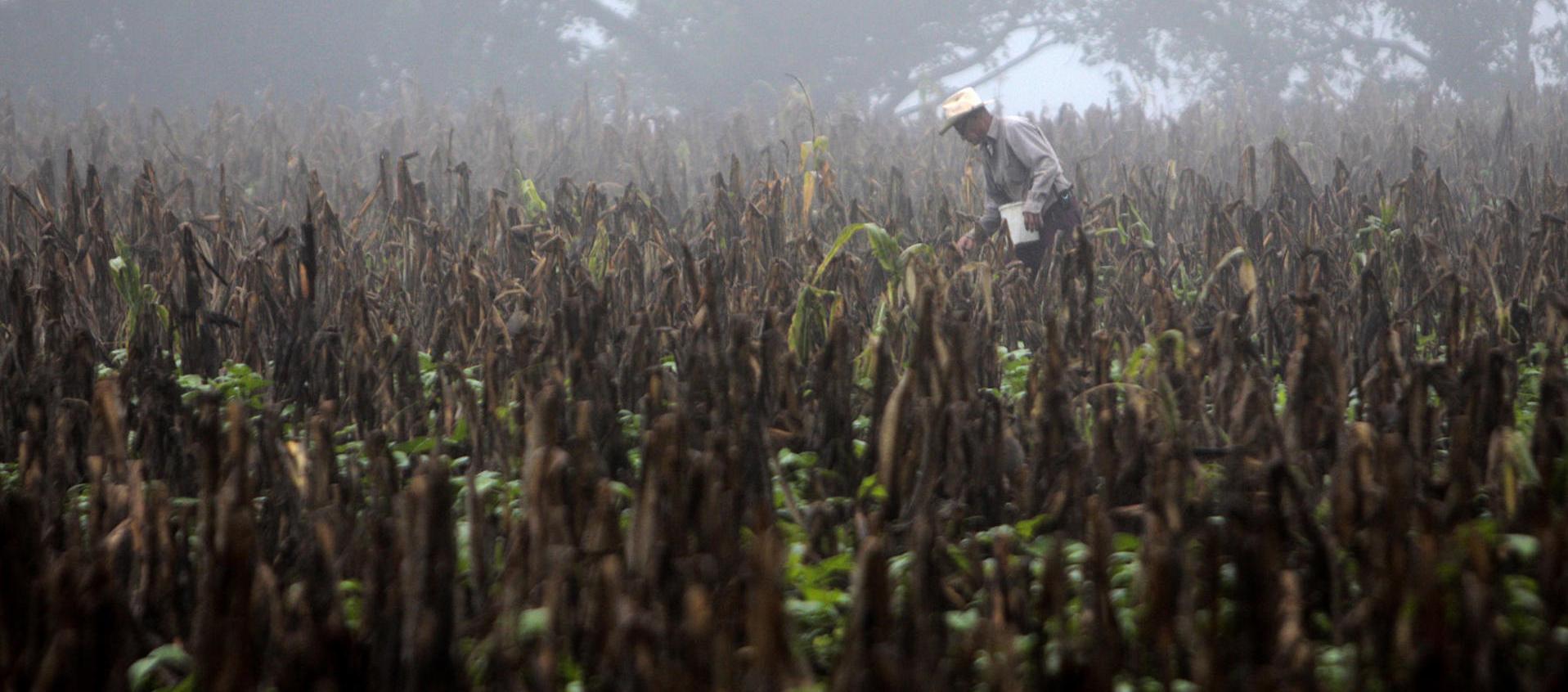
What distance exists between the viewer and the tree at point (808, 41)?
26.4 metres

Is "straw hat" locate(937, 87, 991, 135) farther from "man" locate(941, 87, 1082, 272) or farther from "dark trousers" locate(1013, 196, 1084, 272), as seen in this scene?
"dark trousers" locate(1013, 196, 1084, 272)

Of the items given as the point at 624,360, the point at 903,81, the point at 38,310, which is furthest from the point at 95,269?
the point at 903,81

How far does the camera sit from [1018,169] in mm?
6898

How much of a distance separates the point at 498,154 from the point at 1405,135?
643cm

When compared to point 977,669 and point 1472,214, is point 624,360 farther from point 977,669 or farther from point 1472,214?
point 1472,214

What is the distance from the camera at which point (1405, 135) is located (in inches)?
387

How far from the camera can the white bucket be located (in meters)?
6.57

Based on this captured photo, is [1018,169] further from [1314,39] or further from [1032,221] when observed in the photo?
[1314,39]

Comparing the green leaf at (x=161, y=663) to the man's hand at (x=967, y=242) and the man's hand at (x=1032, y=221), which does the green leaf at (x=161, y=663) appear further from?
the man's hand at (x=1032, y=221)

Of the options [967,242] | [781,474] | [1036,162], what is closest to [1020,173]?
[1036,162]

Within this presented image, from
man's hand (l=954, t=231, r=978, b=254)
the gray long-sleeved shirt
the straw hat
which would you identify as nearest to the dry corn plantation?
man's hand (l=954, t=231, r=978, b=254)

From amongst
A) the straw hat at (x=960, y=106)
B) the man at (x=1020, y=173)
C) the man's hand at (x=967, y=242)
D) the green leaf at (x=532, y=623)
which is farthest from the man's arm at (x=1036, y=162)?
the green leaf at (x=532, y=623)

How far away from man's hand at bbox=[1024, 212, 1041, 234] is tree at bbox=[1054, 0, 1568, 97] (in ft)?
68.6

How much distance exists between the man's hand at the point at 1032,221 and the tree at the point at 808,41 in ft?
65.2
